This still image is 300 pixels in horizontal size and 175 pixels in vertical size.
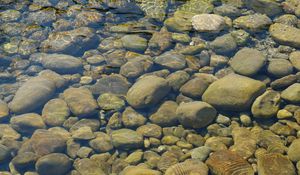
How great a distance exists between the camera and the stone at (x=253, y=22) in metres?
6.88

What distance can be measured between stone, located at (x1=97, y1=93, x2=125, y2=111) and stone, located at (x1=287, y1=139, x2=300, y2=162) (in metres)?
2.33

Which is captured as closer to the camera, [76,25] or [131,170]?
[131,170]

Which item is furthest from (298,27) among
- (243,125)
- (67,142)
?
(67,142)

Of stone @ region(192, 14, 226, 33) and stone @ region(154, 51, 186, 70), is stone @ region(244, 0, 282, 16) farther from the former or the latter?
stone @ region(154, 51, 186, 70)

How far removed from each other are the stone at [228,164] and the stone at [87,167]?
1345mm

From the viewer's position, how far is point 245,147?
5.00 m

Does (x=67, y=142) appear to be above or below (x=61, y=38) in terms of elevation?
below

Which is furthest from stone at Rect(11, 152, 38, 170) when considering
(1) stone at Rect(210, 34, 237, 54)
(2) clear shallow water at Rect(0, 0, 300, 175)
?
(1) stone at Rect(210, 34, 237, 54)

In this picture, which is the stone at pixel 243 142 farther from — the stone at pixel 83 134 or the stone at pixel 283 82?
the stone at pixel 83 134

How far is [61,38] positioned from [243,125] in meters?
3.46

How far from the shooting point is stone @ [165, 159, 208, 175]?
15.4 feet

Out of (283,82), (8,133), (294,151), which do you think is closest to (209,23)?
(283,82)

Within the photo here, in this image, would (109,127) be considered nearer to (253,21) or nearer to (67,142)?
(67,142)

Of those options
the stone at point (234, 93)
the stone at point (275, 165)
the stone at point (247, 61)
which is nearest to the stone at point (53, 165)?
the stone at point (234, 93)
